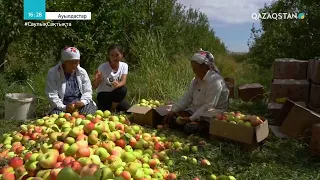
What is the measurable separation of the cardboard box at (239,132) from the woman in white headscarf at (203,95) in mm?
410

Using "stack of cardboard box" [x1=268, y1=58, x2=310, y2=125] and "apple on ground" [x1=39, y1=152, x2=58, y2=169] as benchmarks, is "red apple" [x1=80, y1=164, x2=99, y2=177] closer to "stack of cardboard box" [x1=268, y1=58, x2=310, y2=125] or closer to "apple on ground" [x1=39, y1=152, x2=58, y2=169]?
"apple on ground" [x1=39, y1=152, x2=58, y2=169]

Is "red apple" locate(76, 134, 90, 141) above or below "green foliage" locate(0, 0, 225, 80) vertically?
below

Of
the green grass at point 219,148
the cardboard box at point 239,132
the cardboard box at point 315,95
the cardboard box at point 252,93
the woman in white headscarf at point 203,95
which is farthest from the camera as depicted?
the cardboard box at point 252,93

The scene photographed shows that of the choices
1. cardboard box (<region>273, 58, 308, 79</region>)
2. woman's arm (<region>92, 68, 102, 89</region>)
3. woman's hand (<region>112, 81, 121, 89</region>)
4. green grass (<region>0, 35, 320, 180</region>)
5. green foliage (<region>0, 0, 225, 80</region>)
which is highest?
green foliage (<region>0, 0, 225, 80</region>)

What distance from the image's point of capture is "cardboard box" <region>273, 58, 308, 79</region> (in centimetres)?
567

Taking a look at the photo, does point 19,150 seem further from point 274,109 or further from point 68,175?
point 274,109

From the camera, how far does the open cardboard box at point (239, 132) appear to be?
3.60 m

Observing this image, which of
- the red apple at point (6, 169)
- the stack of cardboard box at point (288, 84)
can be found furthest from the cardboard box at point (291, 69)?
the red apple at point (6, 169)

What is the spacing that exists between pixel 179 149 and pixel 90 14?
6.54 m

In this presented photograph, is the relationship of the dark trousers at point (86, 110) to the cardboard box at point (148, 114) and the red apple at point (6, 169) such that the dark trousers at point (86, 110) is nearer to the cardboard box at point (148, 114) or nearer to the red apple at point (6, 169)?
the cardboard box at point (148, 114)

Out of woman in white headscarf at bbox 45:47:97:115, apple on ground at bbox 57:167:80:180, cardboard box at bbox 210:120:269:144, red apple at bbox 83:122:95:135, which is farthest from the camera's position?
woman in white headscarf at bbox 45:47:97:115

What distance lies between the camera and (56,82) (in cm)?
469

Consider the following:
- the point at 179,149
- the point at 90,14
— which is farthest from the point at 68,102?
the point at 90,14

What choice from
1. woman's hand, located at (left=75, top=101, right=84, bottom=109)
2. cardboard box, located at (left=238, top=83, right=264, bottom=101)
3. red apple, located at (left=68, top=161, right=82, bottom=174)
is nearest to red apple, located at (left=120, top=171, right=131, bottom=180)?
red apple, located at (left=68, top=161, right=82, bottom=174)
